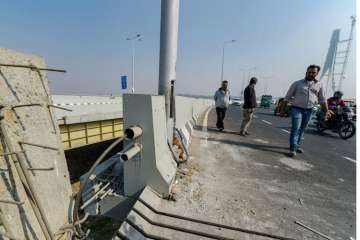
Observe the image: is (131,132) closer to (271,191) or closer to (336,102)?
(271,191)

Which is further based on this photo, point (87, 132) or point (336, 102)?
point (87, 132)

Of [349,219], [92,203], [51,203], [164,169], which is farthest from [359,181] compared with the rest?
[51,203]

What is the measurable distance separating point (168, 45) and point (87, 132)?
7511mm

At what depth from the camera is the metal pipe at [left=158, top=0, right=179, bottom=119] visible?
2.87 meters

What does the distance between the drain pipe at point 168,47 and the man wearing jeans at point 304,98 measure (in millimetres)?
3155

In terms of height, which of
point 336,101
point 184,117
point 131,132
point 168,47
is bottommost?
point 184,117

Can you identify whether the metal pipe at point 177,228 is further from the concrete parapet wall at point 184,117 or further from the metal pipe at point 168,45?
the concrete parapet wall at point 184,117

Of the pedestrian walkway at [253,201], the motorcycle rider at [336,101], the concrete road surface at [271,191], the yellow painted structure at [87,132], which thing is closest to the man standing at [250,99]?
the concrete road surface at [271,191]

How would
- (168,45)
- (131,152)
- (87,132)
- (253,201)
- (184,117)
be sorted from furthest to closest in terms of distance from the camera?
(87,132), (184,117), (168,45), (253,201), (131,152)

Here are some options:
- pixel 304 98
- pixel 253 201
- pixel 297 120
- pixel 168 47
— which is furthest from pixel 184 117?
pixel 253 201

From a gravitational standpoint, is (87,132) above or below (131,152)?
below

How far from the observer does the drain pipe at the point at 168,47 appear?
2.87 meters

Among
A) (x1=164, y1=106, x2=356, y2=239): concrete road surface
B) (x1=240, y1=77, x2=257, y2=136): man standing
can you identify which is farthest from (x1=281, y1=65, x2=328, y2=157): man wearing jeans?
(x1=240, y1=77, x2=257, y2=136): man standing

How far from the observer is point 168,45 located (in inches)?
117
